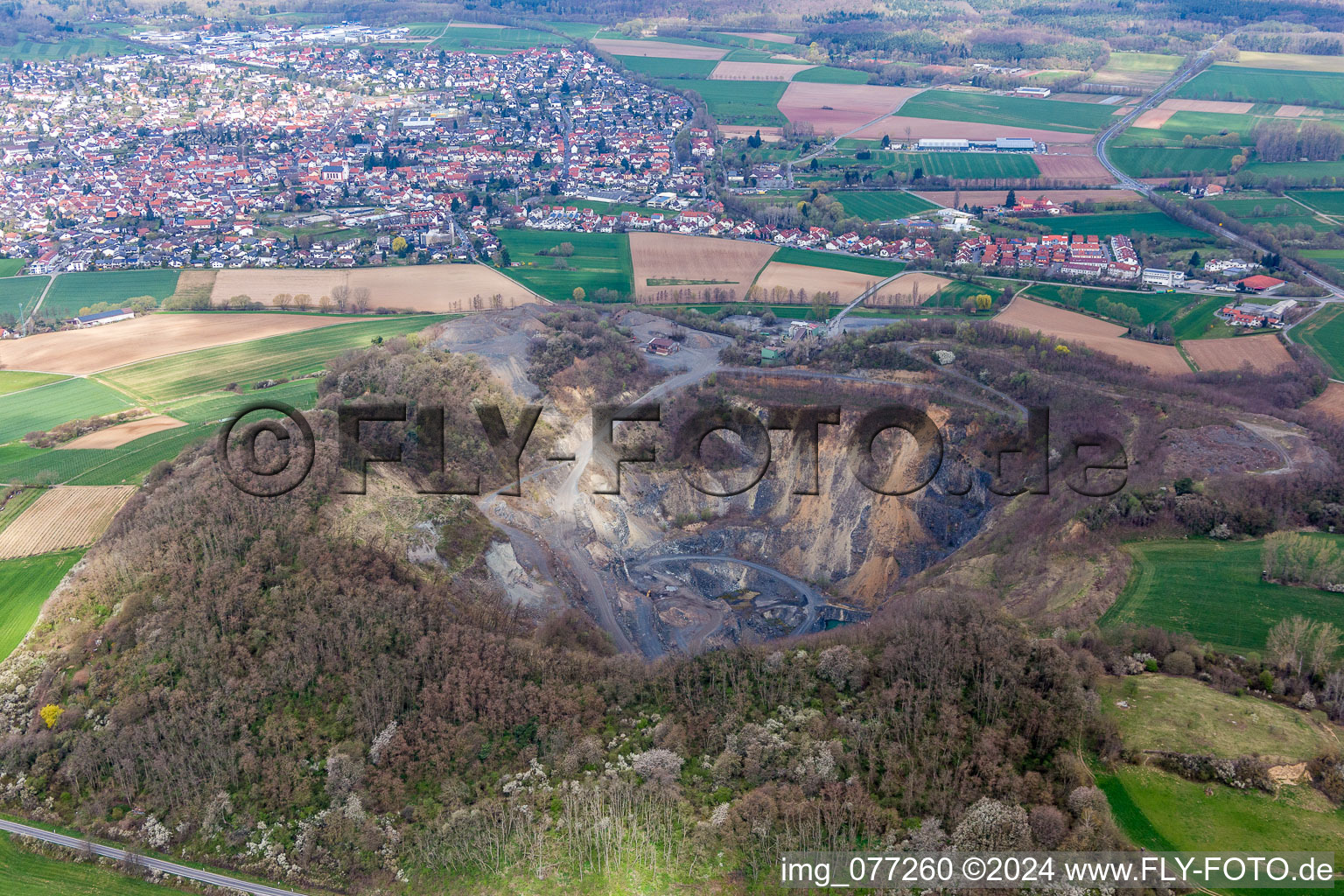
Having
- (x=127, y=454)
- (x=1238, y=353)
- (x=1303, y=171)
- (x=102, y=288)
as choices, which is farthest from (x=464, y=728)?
(x=1303, y=171)

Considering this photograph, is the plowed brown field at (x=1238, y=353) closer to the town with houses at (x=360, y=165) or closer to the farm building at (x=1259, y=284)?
the farm building at (x=1259, y=284)

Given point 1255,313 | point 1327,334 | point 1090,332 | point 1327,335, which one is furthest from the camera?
point 1255,313

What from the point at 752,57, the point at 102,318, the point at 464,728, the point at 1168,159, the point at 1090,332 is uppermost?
the point at 752,57

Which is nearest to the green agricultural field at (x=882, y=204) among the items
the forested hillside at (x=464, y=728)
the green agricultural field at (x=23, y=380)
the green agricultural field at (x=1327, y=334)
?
the green agricultural field at (x=1327, y=334)

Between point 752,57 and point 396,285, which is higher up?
point 752,57

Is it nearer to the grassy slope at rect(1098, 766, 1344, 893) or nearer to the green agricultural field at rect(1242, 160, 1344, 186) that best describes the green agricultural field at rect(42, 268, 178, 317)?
the grassy slope at rect(1098, 766, 1344, 893)

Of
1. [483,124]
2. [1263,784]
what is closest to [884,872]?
[1263,784]

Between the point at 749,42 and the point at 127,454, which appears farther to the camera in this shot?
the point at 749,42

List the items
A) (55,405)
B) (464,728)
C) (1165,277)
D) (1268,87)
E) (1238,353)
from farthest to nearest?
(1268,87)
(1165,277)
(1238,353)
(55,405)
(464,728)

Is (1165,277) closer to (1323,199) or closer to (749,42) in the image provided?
(1323,199)
